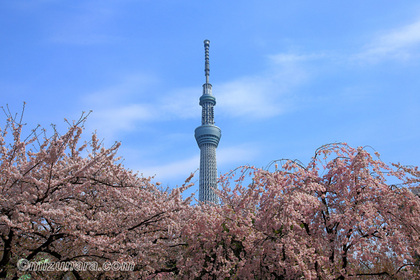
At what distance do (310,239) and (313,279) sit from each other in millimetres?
858

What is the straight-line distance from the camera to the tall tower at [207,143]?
106m

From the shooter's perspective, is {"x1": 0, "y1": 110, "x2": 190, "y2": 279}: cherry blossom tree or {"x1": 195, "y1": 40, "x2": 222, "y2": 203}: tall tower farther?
{"x1": 195, "y1": 40, "x2": 222, "y2": 203}: tall tower

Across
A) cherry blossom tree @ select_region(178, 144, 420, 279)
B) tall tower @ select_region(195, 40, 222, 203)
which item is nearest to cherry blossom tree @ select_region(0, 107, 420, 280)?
cherry blossom tree @ select_region(178, 144, 420, 279)

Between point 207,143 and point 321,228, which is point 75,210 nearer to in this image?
point 321,228

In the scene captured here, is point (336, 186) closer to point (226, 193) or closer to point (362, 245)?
point (362, 245)

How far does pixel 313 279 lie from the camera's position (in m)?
7.78

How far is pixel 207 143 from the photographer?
4444 inches

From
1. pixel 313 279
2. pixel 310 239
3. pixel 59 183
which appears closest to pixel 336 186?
pixel 310 239

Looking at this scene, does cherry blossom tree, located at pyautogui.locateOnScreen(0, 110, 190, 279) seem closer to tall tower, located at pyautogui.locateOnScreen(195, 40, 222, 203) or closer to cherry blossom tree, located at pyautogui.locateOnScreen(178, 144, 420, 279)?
cherry blossom tree, located at pyautogui.locateOnScreen(178, 144, 420, 279)

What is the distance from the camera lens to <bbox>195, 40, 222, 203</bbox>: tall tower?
348 feet

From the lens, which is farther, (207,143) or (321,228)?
(207,143)

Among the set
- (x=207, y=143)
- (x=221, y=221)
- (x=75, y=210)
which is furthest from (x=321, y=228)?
(x=207, y=143)

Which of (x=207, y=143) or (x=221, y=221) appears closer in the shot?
(x=221, y=221)

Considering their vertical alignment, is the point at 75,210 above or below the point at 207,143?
below
